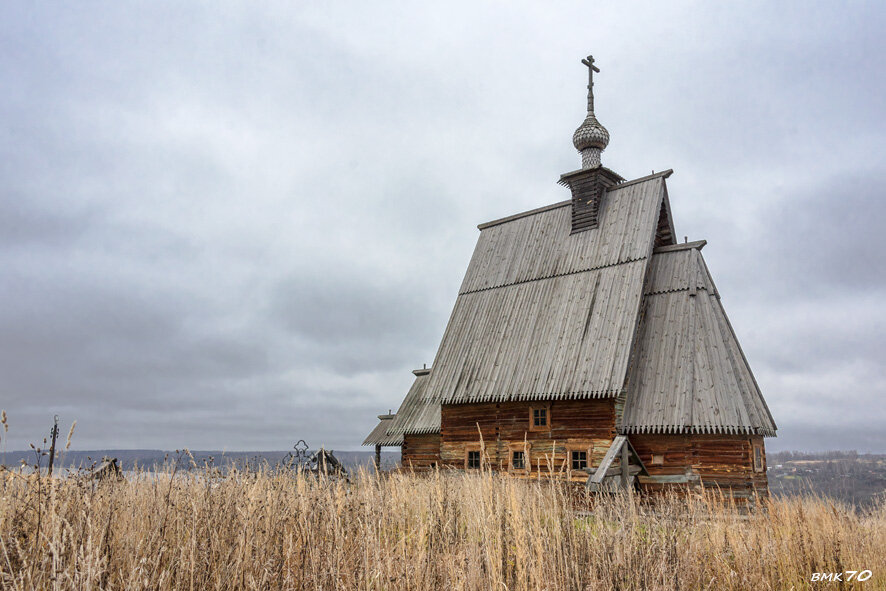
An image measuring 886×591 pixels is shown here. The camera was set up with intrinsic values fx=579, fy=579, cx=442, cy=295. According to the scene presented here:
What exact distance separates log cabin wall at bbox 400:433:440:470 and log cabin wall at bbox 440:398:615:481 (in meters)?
1.63

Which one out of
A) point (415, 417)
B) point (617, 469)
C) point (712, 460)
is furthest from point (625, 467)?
point (415, 417)

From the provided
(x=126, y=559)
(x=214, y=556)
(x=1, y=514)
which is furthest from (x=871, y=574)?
(x=1, y=514)

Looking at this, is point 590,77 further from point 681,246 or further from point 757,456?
point 757,456

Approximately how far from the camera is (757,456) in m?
16.0

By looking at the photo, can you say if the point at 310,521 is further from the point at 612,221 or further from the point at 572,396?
the point at 612,221

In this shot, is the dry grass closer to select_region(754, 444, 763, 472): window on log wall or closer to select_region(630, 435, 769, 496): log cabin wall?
select_region(630, 435, 769, 496): log cabin wall

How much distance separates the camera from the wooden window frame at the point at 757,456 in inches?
614

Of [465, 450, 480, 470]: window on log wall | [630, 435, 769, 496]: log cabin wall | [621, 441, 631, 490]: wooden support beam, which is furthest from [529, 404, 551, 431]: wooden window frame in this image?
[630, 435, 769, 496]: log cabin wall

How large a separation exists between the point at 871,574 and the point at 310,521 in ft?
21.2

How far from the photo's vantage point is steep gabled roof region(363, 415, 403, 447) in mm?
23945

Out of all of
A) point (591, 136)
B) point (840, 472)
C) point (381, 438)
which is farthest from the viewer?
point (840, 472)

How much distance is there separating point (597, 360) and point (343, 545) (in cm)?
1261

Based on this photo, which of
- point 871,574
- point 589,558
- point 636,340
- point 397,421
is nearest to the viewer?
point 589,558

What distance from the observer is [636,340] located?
17.7 meters
